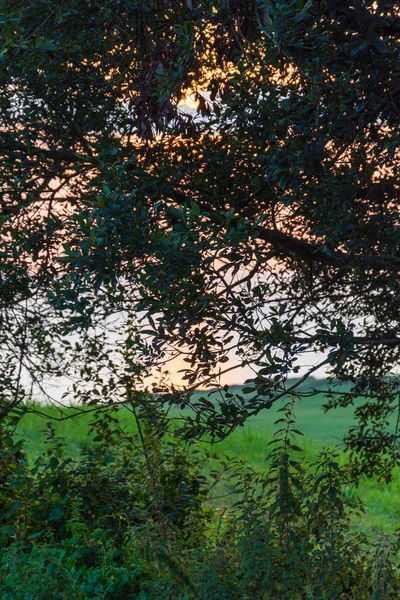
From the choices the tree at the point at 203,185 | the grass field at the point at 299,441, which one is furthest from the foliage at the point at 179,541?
the grass field at the point at 299,441

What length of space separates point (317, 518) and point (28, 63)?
333 cm

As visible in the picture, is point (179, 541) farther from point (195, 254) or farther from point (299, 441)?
point (299, 441)

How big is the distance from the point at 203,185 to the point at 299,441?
1361cm

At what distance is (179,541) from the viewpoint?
194 inches

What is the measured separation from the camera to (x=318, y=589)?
181 inches

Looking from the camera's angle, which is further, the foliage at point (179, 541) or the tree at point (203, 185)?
the foliage at point (179, 541)

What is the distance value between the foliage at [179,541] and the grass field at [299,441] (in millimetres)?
7452

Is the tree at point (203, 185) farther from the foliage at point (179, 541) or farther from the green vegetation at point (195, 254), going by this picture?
the foliage at point (179, 541)

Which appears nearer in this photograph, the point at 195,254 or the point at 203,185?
the point at 195,254

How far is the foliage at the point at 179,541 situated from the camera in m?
4.32

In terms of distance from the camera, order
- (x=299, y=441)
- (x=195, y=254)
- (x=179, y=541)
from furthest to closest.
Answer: (x=299, y=441) < (x=179, y=541) < (x=195, y=254)

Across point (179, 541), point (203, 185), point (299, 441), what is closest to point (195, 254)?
point (203, 185)

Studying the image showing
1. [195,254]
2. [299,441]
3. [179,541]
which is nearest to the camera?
[195,254]

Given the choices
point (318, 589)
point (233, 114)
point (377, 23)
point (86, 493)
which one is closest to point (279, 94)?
point (233, 114)
